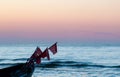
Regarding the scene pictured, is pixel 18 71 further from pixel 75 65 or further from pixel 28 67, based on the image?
pixel 75 65

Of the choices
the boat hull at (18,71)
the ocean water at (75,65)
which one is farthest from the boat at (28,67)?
the ocean water at (75,65)

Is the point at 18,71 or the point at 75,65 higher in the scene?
the point at 75,65

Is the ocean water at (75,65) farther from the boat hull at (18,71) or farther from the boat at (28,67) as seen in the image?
the boat at (28,67)

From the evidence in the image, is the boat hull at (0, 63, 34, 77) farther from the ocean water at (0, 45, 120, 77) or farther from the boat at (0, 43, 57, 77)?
the ocean water at (0, 45, 120, 77)

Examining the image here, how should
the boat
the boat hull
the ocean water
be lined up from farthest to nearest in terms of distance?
the ocean water, the boat hull, the boat

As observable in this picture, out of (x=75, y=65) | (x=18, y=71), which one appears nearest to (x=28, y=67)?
(x=18, y=71)

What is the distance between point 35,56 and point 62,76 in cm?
1160

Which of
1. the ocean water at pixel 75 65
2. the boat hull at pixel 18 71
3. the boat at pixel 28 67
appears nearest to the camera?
the boat at pixel 28 67

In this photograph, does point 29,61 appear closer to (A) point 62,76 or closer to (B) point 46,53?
(B) point 46,53

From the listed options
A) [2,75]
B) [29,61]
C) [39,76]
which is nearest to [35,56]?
[29,61]

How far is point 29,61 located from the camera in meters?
21.5

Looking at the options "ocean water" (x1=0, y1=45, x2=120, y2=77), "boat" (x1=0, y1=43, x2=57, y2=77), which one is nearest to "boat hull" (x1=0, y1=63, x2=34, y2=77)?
"boat" (x1=0, y1=43, x2=57, y2=77)

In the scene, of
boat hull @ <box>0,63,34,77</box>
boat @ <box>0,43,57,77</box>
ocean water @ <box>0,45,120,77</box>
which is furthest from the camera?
ocean water @ <box>0,45,120,77</box>

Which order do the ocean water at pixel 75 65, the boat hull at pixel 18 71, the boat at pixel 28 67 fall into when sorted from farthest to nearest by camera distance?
the ocean water at pixel 75 65, the boat hull at pixel 18 71, the boat at pixel 28 67
